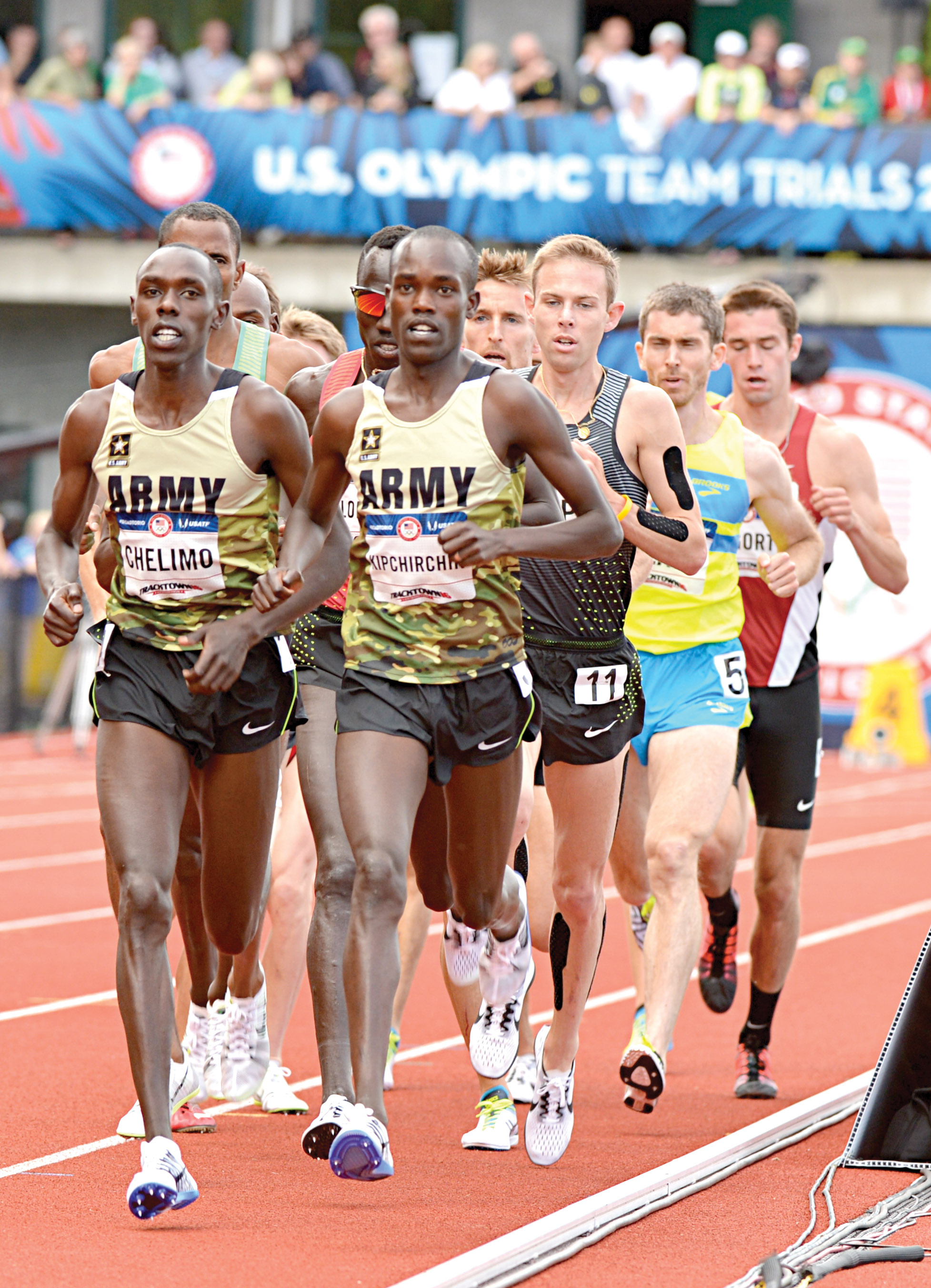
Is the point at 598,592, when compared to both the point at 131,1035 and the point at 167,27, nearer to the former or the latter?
the point at 131,1035

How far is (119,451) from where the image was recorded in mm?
4980

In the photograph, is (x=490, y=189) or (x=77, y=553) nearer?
(x=77, y=553)

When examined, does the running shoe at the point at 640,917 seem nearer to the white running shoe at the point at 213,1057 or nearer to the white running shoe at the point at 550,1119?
the white running shoe at the point at 550,1119

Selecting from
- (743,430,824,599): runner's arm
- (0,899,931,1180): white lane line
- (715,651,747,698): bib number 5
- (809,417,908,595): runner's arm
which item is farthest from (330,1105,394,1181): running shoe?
(809,417,908,595): runner's arm

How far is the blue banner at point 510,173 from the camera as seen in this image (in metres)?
21.7

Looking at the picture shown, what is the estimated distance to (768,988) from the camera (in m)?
7.02

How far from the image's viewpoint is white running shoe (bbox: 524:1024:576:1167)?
553 centimetres

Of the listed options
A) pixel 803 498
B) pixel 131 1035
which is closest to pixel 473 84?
pixel 803 498

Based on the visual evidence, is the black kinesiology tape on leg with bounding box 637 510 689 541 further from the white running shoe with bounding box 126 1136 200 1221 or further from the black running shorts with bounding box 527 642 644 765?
the white running shoe with bounding box 126 1136 200 1221

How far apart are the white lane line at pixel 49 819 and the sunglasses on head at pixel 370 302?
942 centimetres

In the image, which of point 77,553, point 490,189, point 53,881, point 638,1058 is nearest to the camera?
point 77,553

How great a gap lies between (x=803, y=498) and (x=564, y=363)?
5.44 feet

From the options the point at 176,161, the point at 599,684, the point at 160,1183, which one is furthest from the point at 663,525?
the point at 176,161

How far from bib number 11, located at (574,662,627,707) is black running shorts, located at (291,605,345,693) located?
2.24 feet
